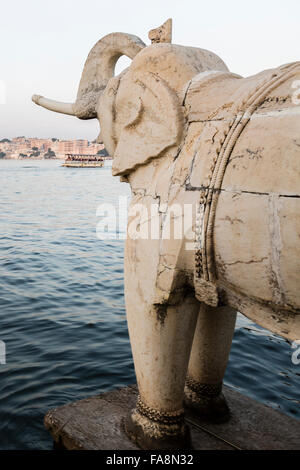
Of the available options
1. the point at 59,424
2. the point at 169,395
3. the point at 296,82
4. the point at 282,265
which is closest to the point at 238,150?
the point at 296,82

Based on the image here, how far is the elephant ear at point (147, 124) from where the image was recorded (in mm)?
2715

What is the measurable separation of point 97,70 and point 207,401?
2.63 meters

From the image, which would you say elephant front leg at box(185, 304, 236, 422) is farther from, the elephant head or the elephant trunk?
the elephant trunk

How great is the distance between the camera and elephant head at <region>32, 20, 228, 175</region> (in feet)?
9.05

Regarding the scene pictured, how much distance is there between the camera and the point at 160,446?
301 cm

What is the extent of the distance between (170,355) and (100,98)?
1.82 m

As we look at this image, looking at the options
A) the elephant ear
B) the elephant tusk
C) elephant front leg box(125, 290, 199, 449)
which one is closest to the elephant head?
the elephant ear

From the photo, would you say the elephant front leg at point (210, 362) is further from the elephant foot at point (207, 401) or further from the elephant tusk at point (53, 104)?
the elephant tusk at point (53, 104)

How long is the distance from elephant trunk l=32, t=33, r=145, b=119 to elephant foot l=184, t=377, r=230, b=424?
219 centimetres

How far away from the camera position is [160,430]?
3006 mm

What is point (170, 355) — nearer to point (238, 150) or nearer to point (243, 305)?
point (243, 305)

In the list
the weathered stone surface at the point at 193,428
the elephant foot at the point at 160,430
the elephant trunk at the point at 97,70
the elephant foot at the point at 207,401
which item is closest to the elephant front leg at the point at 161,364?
the elephant foot at the point at 160,430

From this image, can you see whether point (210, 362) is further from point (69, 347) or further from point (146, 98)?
point (69, 347)

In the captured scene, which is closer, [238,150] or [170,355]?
[238,150]
